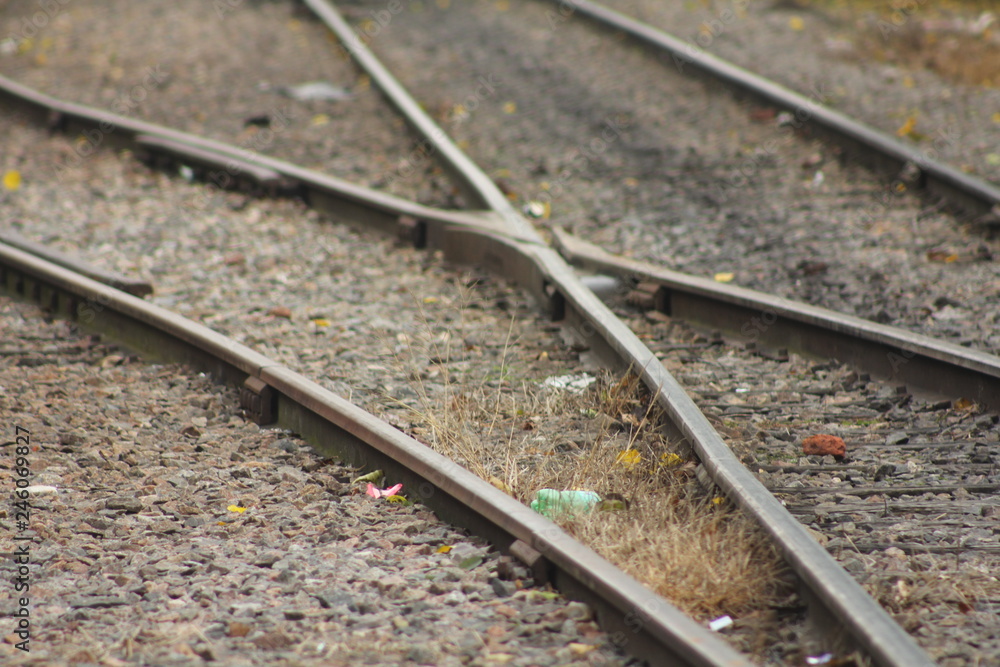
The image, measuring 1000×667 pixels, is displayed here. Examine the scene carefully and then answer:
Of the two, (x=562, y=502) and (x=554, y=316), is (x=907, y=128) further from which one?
(x=562, y=502)

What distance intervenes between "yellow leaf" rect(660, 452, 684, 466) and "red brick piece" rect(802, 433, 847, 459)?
0.56 m

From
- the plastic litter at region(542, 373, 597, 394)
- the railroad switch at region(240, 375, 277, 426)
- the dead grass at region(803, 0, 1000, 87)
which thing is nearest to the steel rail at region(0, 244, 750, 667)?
the railroad switch at region(240, 375, 277, 426)

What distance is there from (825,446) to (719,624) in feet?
4.46

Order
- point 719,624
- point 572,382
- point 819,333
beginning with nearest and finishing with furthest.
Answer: point 719,624 < point 572,382 < point 819,333

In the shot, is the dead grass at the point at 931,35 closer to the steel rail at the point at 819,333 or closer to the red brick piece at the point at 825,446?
the steel rail at the point at 819,333

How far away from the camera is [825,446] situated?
157 inches

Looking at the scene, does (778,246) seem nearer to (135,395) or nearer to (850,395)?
(850,395)

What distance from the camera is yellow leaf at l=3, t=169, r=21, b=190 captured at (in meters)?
8.01
